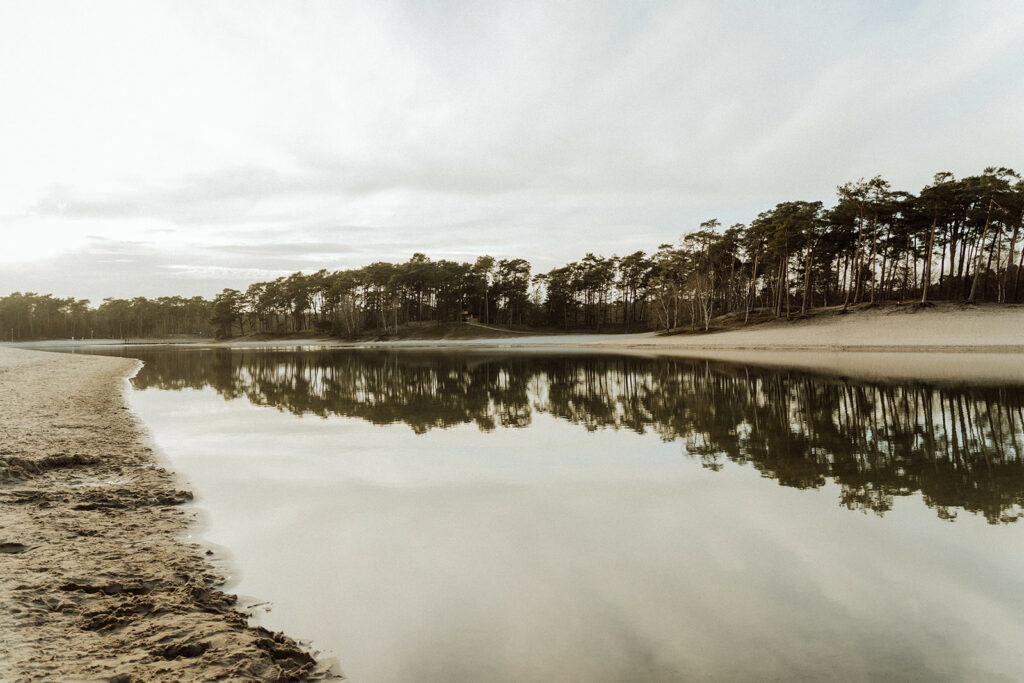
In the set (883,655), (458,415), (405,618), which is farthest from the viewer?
(458,415)

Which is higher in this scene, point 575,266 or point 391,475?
point 575,266

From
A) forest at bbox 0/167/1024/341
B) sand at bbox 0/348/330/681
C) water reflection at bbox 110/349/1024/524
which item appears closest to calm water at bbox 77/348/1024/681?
water reflection at bbox 110/349/1024/524

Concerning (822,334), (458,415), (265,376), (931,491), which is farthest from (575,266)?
(931,491)

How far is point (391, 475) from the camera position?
8.68 m

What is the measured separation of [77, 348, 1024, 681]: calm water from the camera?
12.4 ft

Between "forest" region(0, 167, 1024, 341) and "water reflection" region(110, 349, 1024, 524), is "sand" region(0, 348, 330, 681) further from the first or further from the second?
"forest" region(0, 167, 1024, 341)

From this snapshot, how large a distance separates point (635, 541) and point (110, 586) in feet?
15.8

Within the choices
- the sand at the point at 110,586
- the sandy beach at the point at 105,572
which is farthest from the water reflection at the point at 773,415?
the sand at the point at 110,586

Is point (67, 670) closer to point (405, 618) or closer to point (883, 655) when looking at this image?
point (405, 618)

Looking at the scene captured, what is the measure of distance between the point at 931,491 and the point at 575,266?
96791 mm

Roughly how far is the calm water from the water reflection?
10 cm

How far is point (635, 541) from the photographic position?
5.80m

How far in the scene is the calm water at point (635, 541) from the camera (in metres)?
3.78

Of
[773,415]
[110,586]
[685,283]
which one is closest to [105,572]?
[110,586]
